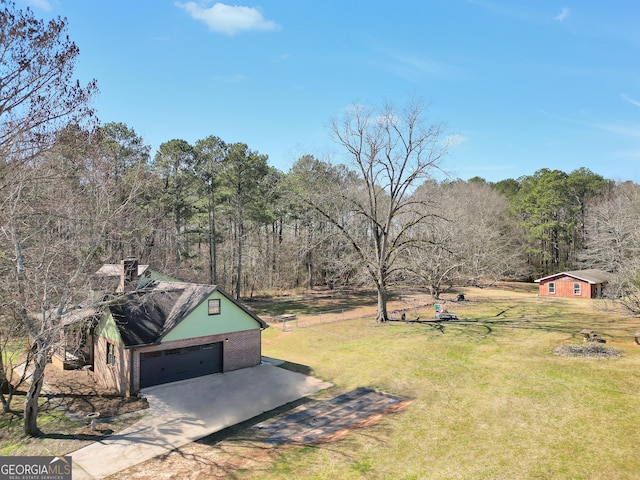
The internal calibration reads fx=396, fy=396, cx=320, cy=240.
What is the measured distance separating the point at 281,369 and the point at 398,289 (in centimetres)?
3612

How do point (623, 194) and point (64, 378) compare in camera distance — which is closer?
point (64, 378)

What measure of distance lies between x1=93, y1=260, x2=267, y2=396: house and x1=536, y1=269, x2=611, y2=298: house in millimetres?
39873

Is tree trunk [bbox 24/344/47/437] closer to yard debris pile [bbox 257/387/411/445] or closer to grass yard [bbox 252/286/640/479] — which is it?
yard debris pile [bbox 257/387/411/445]

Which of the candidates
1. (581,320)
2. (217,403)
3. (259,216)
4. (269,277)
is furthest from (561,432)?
(269,277)

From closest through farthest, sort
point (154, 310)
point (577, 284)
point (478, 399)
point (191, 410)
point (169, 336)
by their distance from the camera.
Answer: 1. point (191, 410)
2. point (478, 399)
3. point (169, 336)
4. point (154, 310)
5. point (577, 284)

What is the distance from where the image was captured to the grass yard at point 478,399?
1141 cm

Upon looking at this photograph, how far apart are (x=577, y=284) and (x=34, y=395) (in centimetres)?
5037

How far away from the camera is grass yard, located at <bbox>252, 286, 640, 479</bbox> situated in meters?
11.4

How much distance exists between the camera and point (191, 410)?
15664 millimetres

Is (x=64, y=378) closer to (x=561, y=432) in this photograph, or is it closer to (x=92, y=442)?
(x=92, y=442)

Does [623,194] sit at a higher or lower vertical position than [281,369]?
higher

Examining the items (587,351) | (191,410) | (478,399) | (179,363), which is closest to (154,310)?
(179,363)

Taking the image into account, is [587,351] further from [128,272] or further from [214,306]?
[128,272]

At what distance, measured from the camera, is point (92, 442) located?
1298cm
